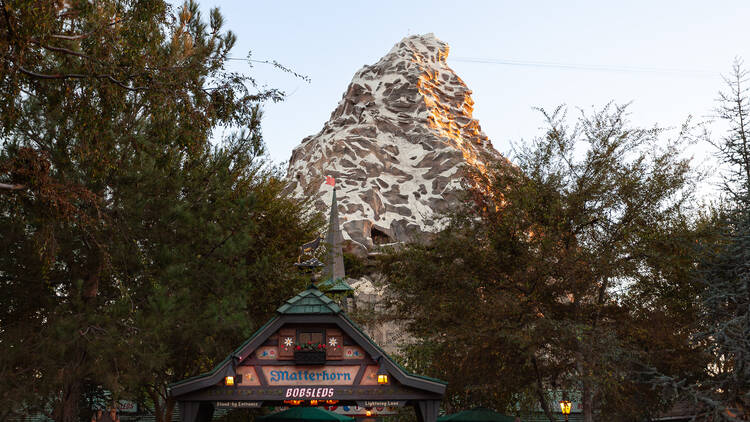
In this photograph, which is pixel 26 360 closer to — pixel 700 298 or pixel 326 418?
pixel 326 418

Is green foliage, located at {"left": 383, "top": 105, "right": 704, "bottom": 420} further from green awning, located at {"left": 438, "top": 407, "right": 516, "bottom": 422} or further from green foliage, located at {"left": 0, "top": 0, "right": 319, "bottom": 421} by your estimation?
green foliage, located at {"left": 0, "top": 0, "right": 319, "bottom": 421}

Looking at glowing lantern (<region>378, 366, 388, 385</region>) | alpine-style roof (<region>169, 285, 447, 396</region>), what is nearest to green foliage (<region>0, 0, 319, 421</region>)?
alpine-style roof (<region>169, 285, 447, 396</region>)

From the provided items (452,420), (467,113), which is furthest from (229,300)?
(467,113)

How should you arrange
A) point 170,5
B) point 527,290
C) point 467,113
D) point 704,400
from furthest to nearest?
point 467,113, point 527,290, point 704,400, point 170,5

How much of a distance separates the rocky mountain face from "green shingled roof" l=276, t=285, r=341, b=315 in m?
51.4

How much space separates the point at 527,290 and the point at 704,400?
5.27m

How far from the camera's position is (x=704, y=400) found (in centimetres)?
1678

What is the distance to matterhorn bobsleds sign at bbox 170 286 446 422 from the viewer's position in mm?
12625

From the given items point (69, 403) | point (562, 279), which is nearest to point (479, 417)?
point (562, 279)

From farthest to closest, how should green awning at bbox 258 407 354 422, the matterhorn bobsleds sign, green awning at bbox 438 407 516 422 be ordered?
green awning at bbox 438 407 516 422
green awning at bbox 258 407 354 422
the matterhorn bobsleds sign

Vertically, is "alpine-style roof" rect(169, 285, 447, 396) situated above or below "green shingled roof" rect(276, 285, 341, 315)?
below

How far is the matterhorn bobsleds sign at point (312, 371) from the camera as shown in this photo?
497 inches

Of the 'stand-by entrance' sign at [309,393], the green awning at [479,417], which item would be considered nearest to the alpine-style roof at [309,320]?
the 'stand-by entrance' sign at [309,393]

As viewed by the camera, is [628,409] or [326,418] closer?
[326,418]
